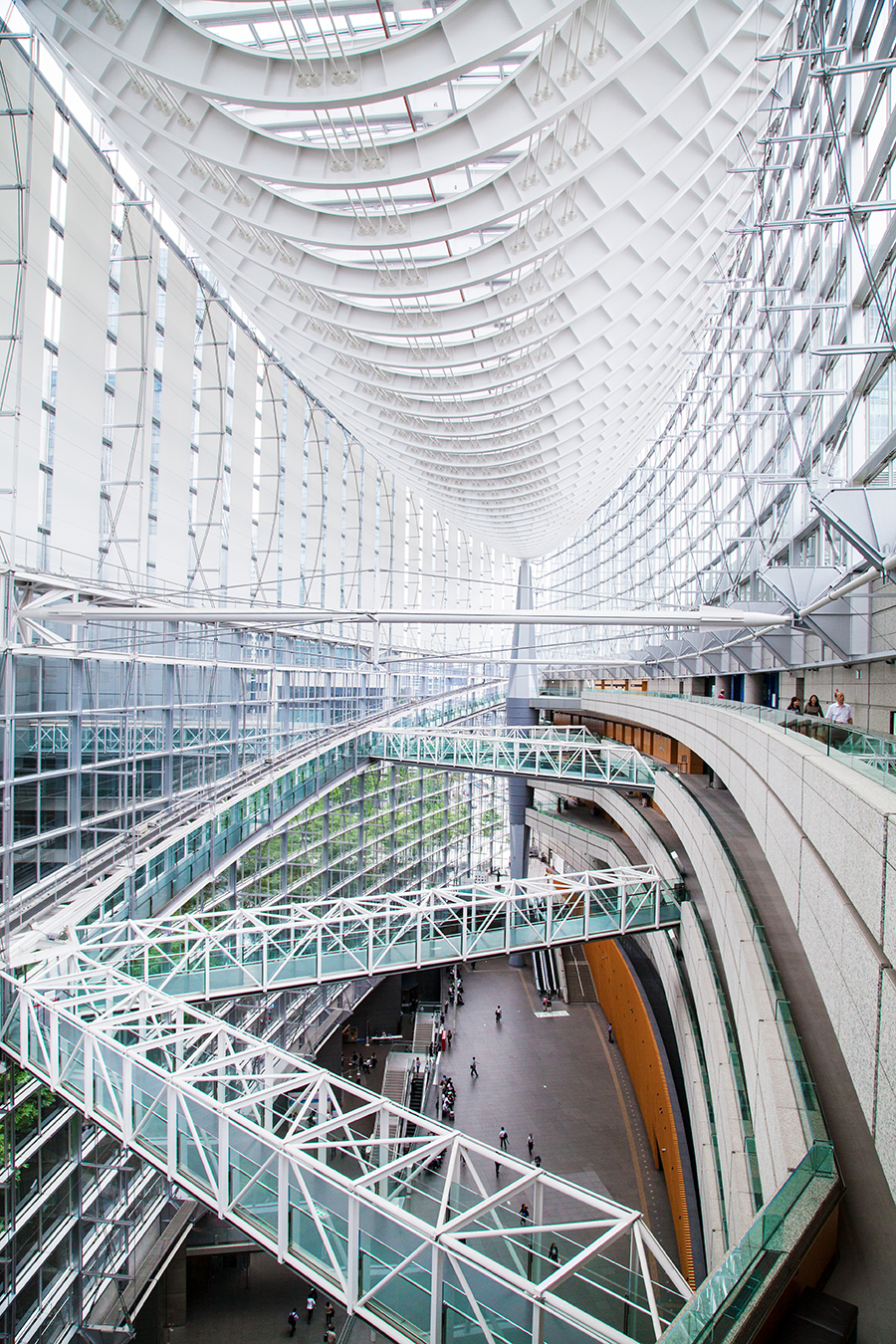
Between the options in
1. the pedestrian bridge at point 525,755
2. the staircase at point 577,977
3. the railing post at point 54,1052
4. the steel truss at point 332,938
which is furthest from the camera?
the staircase at point 577,977

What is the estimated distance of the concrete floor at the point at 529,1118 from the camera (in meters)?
15.2

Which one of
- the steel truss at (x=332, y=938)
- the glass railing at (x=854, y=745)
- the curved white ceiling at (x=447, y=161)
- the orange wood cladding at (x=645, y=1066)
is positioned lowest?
the orange wood cladding at (x=645, y=1066)

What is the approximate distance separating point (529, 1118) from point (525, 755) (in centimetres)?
1222

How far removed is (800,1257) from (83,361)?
613 inches

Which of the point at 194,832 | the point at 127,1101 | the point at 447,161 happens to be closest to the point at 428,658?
the point at 447,161

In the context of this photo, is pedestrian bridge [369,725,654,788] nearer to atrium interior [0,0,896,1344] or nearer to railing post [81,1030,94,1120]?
atrium interior [0,0,896,1344]

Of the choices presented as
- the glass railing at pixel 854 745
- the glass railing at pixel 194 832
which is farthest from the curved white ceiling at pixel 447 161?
the glass railing at pixel 194 832

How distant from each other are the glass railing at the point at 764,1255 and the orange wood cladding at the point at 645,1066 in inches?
399

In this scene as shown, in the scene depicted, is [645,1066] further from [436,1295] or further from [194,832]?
[436,1295]

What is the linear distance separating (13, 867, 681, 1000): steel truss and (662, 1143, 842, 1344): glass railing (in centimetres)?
1027

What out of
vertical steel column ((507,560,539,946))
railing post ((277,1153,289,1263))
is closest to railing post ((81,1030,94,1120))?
railing post ((277,1153,289,1263))

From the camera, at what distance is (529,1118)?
64.2 ft

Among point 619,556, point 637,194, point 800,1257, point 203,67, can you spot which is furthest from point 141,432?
point 619,556

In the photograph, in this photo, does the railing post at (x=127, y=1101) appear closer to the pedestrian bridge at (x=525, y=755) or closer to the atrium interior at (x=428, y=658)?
the atrium interior at (x=428, y=658)
